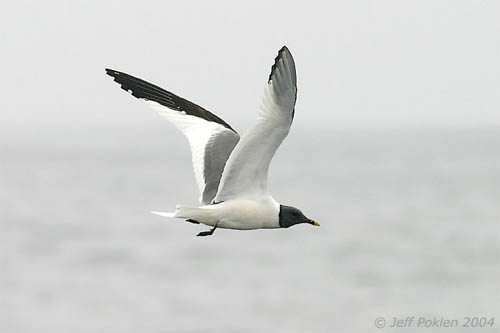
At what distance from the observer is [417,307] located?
122 feet

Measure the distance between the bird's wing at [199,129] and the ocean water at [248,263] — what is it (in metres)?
18.6

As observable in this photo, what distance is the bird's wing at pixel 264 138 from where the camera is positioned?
12.3 meters

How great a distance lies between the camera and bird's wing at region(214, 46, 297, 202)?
40.4ft

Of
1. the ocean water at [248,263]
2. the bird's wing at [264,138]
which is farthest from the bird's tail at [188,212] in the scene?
the ocean water at [248,263]

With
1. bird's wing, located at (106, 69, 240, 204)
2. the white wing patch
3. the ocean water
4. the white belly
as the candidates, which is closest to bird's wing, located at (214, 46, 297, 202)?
the white belly

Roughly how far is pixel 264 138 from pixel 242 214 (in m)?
1.07

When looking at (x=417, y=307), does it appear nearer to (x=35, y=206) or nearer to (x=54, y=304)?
(x=54, y=304)

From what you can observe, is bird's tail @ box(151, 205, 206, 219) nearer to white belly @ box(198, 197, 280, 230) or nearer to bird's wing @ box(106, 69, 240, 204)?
white belly @ box(198, 197, 280, 230)

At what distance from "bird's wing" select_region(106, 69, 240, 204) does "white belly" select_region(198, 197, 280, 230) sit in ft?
2.11

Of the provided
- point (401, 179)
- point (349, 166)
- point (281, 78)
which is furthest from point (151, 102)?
point (349, 166)

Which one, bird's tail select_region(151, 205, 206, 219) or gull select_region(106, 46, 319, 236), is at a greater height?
gull select_region(106, 46, 319, 236)

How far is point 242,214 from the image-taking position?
13297 millimetres

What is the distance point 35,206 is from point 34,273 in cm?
2921

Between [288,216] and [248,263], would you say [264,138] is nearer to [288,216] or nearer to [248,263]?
[288,216]
